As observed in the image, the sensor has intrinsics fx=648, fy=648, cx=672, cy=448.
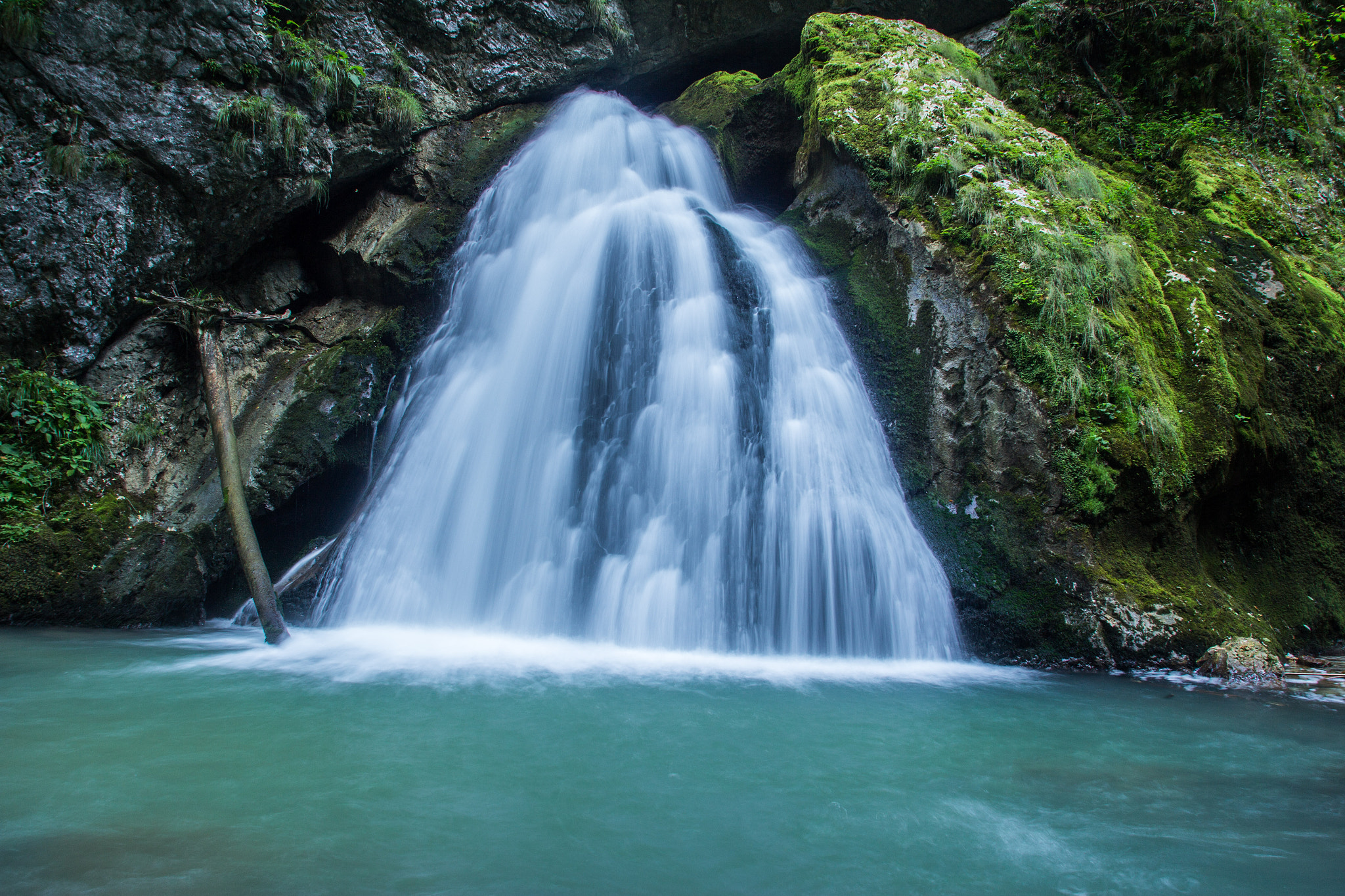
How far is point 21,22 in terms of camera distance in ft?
20.7

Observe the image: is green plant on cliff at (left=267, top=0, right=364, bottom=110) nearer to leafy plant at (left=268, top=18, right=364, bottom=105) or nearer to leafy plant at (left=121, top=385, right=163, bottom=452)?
leafy plant at (left=268, top=18, right=364, bottom=105)

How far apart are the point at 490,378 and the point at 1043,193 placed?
20.1ft

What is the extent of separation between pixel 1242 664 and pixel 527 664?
5022 mm

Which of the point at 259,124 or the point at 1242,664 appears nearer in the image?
the point at 1242,664

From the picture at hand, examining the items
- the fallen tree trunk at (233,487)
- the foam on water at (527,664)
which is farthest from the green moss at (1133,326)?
the fallen tree trunk at (233,487)

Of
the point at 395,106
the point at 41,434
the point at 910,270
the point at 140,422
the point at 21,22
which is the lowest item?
the point at 41,434

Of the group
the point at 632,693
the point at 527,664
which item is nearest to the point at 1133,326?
the point at 632,693

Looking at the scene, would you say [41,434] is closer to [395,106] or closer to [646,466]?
[395,106]

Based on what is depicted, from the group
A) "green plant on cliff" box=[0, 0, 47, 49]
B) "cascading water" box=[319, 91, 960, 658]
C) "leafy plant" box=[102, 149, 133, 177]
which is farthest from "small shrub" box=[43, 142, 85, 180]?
"cascading water" box=[319, 91, 960, 658]

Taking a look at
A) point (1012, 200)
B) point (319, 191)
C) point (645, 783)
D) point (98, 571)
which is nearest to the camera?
point (645, 783)

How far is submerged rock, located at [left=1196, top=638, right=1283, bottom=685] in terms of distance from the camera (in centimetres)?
449

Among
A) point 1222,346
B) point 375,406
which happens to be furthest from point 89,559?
point 1222,346

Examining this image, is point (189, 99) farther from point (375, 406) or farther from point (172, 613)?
point (172, 613)

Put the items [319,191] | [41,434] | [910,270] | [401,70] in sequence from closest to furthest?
[41,434] → [910,270] → [319,191] → [401,70]
